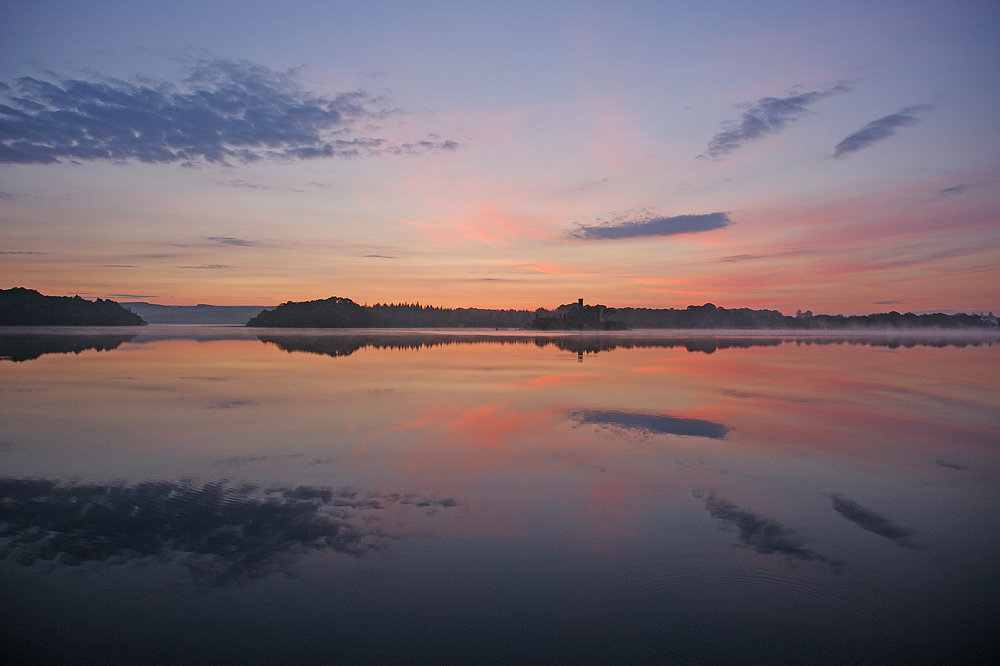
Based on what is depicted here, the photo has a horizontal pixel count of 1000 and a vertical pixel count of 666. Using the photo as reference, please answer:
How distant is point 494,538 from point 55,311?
15973 centimetres

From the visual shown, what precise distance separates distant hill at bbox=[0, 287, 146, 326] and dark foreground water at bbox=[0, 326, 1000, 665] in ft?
473

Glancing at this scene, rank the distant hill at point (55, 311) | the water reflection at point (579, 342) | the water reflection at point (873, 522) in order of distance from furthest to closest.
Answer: the distant hill at point (55, 311)
the water reflection at point (579, 342)
the water reflection at point (873, 522)

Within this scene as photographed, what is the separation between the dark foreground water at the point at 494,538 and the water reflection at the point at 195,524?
3 cm

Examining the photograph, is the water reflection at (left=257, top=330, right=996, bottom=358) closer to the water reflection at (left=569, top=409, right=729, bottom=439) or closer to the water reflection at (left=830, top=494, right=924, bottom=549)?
the water reflection at (left=569, top=409, right=729, bottom=439)

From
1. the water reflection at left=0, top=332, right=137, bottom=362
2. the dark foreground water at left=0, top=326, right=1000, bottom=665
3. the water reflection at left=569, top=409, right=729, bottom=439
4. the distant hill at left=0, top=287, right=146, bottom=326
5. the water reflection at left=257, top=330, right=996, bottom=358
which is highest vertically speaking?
the distant hill at left=0, top=287, right=146, bottom=326

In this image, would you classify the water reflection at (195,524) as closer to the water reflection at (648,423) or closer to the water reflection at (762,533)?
the water reflection at (762,533)

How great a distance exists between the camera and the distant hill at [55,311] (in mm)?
118062

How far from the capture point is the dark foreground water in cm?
395

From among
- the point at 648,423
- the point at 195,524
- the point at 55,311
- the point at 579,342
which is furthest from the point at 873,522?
the point at 55,311

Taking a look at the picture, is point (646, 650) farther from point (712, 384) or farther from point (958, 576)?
point (712, 384)

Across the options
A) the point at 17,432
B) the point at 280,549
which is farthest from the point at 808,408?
the point at 17,432

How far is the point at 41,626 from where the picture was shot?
4.01 meters

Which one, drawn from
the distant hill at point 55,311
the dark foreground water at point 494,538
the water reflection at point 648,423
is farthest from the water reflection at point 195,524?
the distant hill at point 55,311

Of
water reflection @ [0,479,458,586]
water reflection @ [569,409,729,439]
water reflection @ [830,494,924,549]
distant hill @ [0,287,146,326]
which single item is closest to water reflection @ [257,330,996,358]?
water reflection @ [569,409,729,439]
